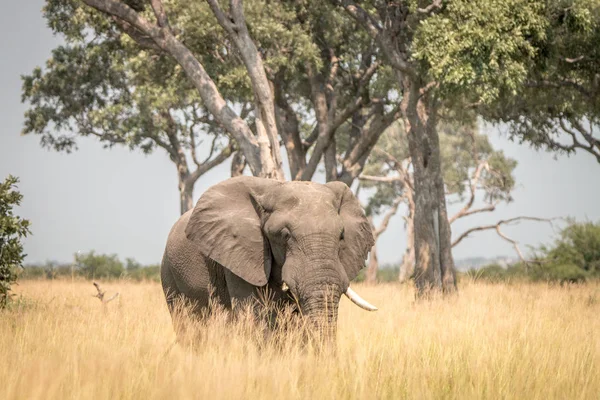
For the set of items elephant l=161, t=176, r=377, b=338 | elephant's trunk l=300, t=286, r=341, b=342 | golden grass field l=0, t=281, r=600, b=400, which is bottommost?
golden grass field l=0, t=281, r=600, b=400

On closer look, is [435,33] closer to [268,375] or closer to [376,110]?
[376,110]

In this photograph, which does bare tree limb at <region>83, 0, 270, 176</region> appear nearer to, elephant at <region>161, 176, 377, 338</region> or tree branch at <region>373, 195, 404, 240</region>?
elephant at <region>161, 176, 377, 338</region>

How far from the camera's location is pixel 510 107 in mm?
22156

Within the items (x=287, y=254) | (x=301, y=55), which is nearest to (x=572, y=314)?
(x=287, y=254)

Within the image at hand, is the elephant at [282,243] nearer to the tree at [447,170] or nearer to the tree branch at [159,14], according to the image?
the tree branch at [159,14]

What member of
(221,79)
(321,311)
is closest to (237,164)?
(221,79)

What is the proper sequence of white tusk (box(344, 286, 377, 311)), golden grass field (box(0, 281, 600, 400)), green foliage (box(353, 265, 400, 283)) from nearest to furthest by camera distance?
golden grass field (box(0, 281, 600, 400)) < white tusk (box(344, 286, 377, 311)) < green foliage (box(353, 265, 400, 283))

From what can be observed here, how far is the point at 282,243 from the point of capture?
23.2 feet

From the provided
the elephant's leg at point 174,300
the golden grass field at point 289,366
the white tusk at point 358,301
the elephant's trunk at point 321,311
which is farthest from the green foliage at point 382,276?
the elephant's trunk at point 321,311

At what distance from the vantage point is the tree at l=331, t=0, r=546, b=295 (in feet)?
47.0

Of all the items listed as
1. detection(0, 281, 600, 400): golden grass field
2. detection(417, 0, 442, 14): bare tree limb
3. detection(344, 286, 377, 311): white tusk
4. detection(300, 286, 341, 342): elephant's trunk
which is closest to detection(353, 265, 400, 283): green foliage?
detection(417, 0, 442, 14): bare tree limb

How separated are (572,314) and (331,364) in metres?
7.58

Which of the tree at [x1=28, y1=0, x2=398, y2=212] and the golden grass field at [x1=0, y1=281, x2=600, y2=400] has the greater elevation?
the tree at [x1=28, y1=0, x2=398, y2=212]

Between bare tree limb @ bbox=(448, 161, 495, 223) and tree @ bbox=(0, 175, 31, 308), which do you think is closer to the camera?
tree @ bbox=(0, 175, 31, 308)
